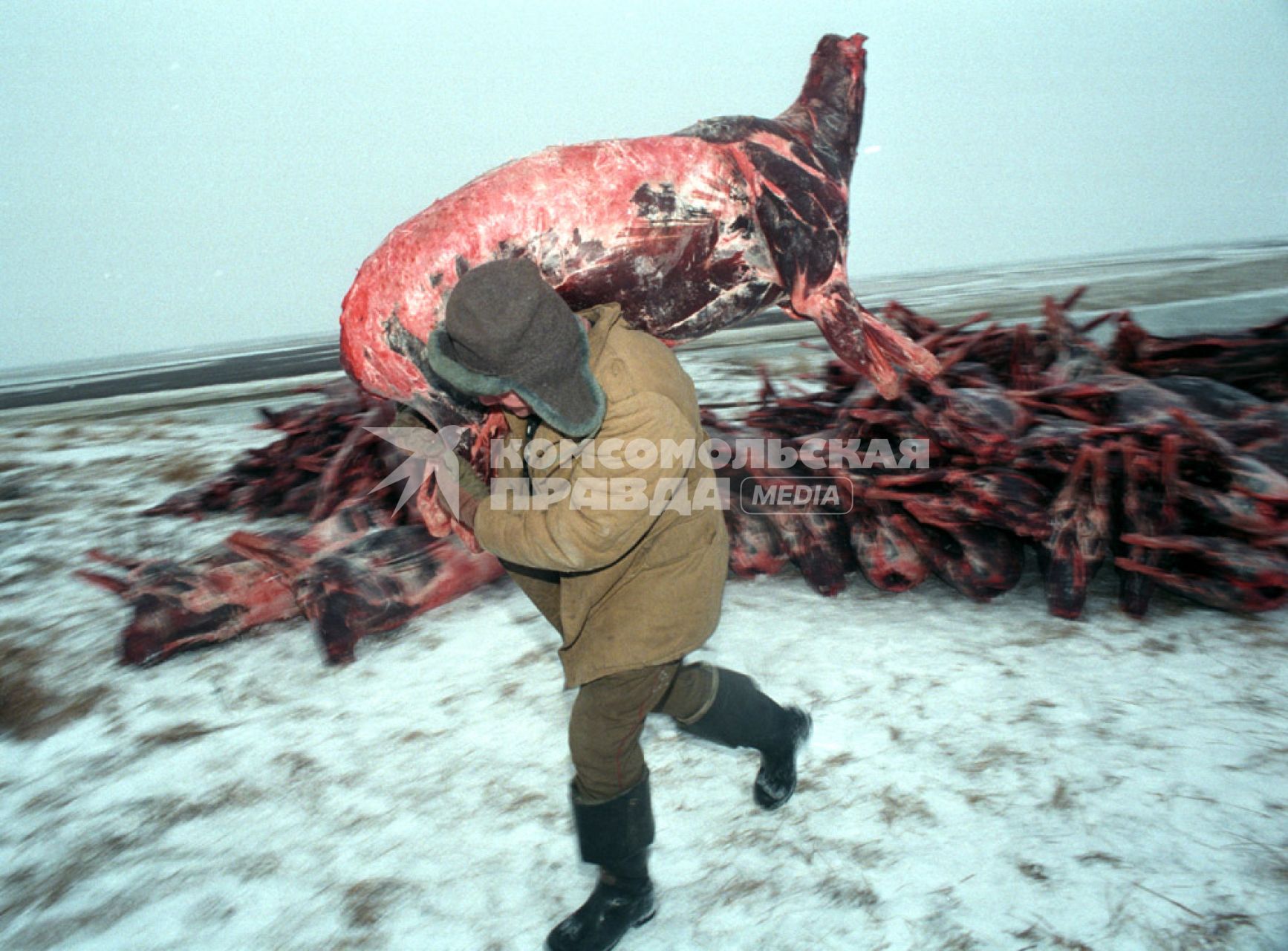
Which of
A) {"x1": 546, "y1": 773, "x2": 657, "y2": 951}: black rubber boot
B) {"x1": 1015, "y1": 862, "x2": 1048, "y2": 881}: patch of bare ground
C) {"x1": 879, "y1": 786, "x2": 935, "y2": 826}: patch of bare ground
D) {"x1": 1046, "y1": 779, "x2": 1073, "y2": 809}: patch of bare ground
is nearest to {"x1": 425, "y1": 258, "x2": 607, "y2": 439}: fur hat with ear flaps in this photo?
{"x1": 546, "y1": 773, "x2": 657, "y2": 951}: black rubber boot

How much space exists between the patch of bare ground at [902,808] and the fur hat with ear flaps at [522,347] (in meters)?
1.25

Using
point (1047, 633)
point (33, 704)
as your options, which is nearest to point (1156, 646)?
point (1047, 633)

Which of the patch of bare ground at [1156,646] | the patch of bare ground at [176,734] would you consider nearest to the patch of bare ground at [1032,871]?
the patch of bare ground at [1156,646]

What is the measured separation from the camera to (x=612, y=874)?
1701 millimetres

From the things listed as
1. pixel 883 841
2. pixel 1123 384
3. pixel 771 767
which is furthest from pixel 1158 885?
pixel 1123 384

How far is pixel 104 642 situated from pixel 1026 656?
3569mm

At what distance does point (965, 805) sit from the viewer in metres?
1.90

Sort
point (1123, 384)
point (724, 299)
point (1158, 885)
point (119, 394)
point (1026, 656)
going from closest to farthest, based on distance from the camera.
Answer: point (1158, 885) → point (724, 299) → point (1026, 656) → point (1123, 384) → point (119, 394)

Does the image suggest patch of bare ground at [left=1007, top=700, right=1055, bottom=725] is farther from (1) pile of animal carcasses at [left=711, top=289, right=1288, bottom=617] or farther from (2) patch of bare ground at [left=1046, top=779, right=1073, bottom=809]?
(1) pile of animal carcasses at [left=711, top=289, right=1288, bottom=617]

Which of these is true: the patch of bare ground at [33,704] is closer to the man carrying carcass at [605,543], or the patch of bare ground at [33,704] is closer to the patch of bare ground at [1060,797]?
the man carrying carcass at [605,543]

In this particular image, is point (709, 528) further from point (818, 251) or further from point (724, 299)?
point (818, 251)

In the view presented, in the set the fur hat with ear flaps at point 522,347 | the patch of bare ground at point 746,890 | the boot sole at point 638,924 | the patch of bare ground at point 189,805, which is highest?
the fur hat with ear flaps at point 522,347

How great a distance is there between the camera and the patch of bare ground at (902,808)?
1.88 meters

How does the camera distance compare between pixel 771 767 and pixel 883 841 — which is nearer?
pixel 883 841
